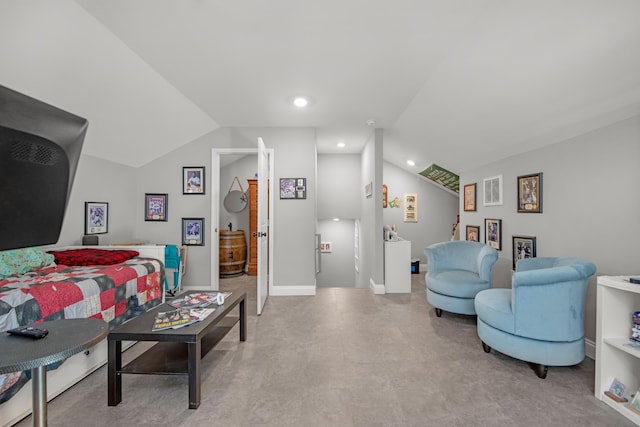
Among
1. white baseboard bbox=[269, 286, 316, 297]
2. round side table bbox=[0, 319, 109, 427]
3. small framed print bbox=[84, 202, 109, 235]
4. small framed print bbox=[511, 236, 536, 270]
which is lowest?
white baseboard bbox=[269, 286, 316, 297]

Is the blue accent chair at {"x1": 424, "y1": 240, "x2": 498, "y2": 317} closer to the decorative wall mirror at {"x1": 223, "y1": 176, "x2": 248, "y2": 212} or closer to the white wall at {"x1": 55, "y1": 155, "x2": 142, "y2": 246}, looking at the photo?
the decorative wall mirror at {"x1": 223, "y1": 176, "x2": 248, "y2": 212}

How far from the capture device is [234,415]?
166 centimetres

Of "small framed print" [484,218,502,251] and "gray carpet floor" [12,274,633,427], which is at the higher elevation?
"small framed print" [484,218,502,251]

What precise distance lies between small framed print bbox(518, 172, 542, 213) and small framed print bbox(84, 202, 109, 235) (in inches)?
190

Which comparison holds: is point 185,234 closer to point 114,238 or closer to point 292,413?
point 114,238

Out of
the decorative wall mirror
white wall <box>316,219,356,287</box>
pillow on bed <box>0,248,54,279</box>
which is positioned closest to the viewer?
pillow on bed <box>0,248,54,279</box>

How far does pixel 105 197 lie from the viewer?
366 cm

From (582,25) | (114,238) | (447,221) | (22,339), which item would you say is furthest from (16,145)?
(447,221)

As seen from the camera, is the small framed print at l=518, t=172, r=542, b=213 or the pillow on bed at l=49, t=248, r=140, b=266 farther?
the small framed print at l=518, t=172, r=542, b=213

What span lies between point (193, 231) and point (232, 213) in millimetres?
1602

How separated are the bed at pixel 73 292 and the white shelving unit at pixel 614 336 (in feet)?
10.8

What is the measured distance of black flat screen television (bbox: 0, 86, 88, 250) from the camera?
2.06 ft

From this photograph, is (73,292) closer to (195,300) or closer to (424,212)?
(195,300)

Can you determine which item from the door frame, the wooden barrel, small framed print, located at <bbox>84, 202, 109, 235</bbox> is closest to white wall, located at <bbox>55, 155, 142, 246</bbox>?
small framed print, located at <bbox>84, 202, 109, 235</bbox>
